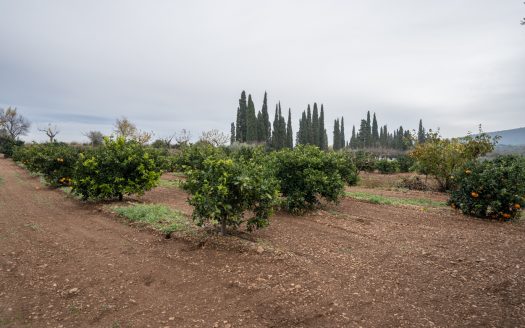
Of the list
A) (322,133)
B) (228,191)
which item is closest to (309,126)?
(322,133)

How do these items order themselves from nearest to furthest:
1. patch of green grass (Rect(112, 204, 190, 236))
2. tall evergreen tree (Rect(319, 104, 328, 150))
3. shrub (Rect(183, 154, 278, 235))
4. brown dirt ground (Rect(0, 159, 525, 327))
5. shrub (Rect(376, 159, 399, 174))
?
brown dirt ground (Rect(0, 159, 525, 327))
shrub (Rect(183, 154, 278, 235))
patch of green grass (Rect(112, 204, 190, 236))
shrub (Rect(376, 159, 399, 174))
tall evergreen tree (Rect(319, 104, 328, 150))

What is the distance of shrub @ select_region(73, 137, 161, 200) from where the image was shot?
877 centimetres

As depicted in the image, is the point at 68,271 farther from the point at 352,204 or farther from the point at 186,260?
the point at 352,204

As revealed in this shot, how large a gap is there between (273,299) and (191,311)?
3.06 ft

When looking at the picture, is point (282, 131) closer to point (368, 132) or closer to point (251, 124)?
point (251, 124)

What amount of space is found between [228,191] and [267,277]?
5.16ft

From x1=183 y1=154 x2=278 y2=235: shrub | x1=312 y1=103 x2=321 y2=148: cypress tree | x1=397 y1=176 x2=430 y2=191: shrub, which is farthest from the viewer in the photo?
x1=312 y1=103 x2=321 y2=148: cypress tree

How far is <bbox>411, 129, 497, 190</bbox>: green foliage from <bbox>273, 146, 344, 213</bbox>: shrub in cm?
804

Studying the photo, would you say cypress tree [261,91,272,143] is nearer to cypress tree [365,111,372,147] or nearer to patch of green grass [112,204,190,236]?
cypress tree [365,111,372,147]

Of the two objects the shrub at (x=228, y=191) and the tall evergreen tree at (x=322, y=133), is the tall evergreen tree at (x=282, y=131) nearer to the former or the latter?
the tall evergreen tree at (x=322, y=133)

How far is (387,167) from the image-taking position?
1118 inches

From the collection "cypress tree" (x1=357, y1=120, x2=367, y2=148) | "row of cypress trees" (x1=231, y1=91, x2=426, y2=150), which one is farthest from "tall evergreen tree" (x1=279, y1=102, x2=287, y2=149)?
"cypress tree" (x1=357, y1=120, x2=367, y2=148)

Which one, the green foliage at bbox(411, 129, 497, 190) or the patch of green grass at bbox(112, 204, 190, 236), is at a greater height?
the green foliage at bbox(411, 129, 497, 190)

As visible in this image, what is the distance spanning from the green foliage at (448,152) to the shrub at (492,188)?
527 centimetres
